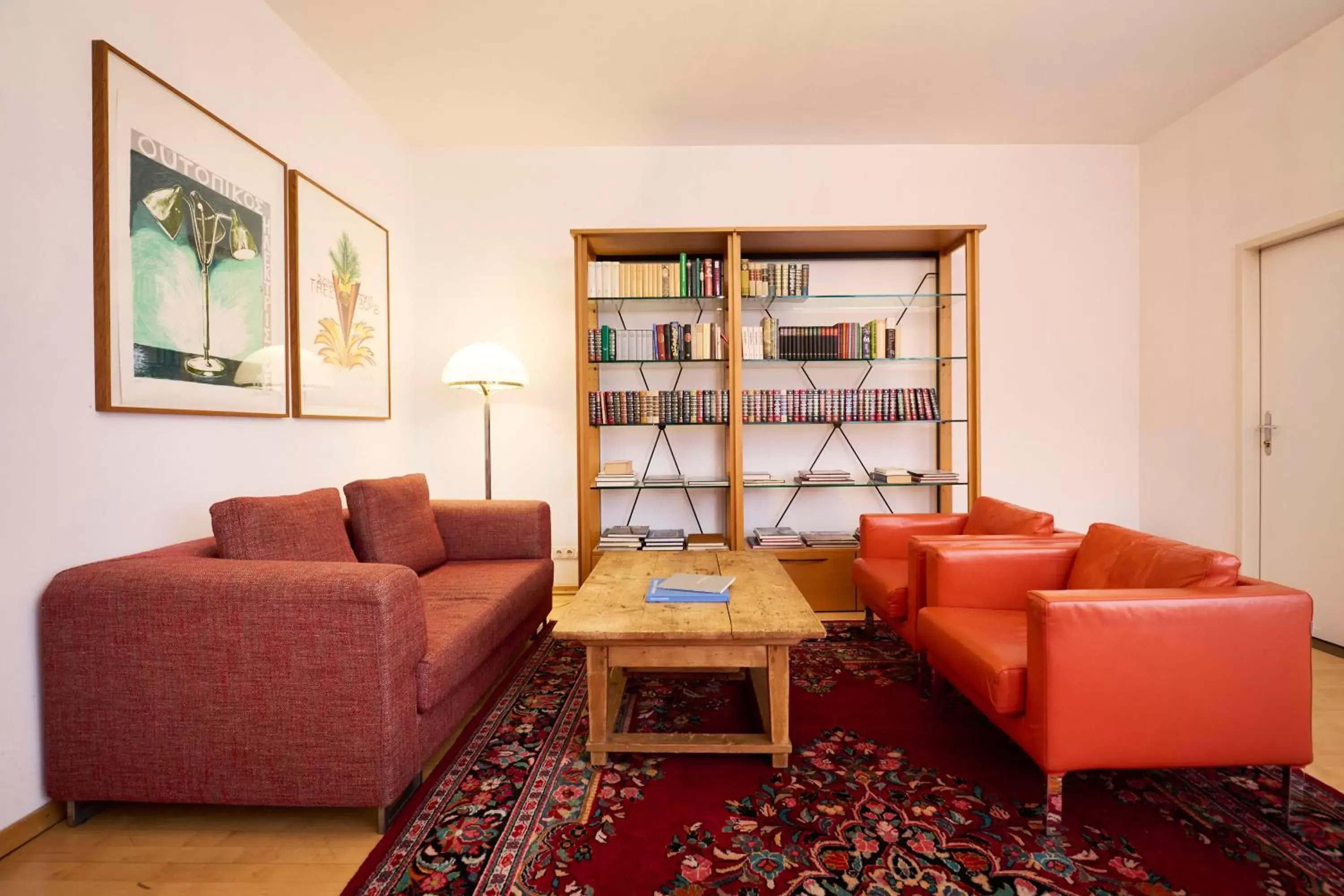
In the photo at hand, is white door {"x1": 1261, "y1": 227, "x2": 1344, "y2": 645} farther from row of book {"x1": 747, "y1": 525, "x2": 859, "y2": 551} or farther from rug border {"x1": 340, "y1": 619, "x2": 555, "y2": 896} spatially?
rug border {"x1": 340, "y1": 619, "x2": 555, "y2": 896}

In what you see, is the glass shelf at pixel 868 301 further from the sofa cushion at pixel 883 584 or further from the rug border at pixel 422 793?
the rug border at pixel 422 793

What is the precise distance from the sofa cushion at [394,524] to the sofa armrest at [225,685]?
100cm

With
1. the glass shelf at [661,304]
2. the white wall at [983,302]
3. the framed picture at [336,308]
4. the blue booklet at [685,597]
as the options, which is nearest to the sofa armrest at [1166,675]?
the blue booklet at [685,597]

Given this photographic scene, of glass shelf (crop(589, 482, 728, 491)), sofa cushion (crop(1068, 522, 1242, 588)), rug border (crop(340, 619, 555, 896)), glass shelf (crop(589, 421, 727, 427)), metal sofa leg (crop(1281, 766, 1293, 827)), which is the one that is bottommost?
rug border (crop(340, 619, 555, 896))

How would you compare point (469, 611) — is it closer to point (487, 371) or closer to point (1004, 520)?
point (487, 371)

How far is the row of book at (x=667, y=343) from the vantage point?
3736mm

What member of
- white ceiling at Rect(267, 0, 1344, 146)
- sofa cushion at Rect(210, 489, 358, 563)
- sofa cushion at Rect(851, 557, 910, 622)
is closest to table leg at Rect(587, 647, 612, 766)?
sofa cushion at Rect(210, 489, 358, 563)

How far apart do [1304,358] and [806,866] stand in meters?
3.68

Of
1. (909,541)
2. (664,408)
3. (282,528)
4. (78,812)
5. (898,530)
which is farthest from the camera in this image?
(664,408)

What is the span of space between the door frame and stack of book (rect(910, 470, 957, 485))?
1490mm

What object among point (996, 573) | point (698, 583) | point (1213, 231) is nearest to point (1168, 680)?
point (996, 573)

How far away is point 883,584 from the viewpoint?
2.78m

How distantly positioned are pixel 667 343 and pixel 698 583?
1889 millimetres

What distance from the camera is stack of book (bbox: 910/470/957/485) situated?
147 inches
